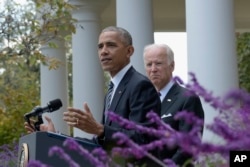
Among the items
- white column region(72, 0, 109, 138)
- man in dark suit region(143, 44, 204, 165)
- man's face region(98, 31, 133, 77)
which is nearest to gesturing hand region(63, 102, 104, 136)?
man's face region(98, 31, 133, 77)

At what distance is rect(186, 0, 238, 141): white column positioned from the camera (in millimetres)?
9344

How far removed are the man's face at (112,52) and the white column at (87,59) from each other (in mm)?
12545

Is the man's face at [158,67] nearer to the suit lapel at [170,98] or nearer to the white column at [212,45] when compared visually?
the suit lapel at [170,98]

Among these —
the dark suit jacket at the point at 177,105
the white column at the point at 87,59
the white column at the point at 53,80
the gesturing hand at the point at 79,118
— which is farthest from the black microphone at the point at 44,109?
the white column at the point at 53,80

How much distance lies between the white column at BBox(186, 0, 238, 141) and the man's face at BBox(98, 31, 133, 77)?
413 centimetres

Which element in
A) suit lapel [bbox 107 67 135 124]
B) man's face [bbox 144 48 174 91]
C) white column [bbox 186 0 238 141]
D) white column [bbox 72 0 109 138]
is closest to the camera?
suit lapel [bbox 107 67 135 124]

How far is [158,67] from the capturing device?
5922 mm

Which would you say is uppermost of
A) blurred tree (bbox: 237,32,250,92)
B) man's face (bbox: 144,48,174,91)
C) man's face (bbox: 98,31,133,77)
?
man's face (bbox: 98,31,133,77)

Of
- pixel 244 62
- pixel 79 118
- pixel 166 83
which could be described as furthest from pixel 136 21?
pixel 244 62

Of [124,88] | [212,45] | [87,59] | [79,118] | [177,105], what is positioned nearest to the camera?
[79,118]

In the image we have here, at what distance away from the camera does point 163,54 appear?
5965 millimetres

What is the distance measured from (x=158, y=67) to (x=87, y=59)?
12087 mm

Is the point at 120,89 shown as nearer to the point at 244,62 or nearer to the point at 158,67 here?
the point at 158,67

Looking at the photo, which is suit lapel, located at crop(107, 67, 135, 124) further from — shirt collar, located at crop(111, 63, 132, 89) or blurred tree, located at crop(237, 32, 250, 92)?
blurred tree, located at crop(237, 32, 250, 92)
